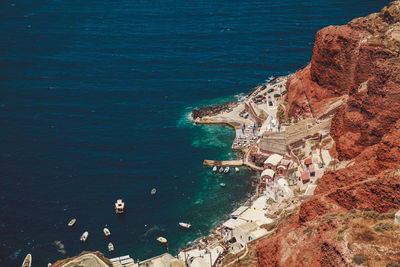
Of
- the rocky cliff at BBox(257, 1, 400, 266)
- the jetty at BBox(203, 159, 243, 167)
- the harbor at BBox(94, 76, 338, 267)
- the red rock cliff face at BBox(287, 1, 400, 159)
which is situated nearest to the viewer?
the rocky cliff at BBox(257, 1, 400, 266)

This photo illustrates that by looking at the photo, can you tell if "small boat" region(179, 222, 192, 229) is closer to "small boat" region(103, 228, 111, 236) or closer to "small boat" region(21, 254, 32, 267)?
"small boat" region(103, 228, 111, 236)

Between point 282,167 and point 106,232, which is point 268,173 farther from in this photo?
point 106,232

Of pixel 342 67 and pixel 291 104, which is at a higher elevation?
pixel 342 67

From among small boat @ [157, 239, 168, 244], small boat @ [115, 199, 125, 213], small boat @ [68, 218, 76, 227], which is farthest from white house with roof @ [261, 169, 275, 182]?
small boat @ [68, 218, 76, 227]

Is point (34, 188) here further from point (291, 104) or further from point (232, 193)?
point (291, 104)

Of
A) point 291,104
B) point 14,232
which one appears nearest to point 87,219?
point 14,232

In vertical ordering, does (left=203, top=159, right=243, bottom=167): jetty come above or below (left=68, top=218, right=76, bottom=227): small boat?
above

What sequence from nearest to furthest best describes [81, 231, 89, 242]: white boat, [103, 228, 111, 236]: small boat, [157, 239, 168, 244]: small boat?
[157, 239, 168, 244]: small boat
[81, 231, 89, 242]: white boat
[103, 228, 111, 236]: small boat
